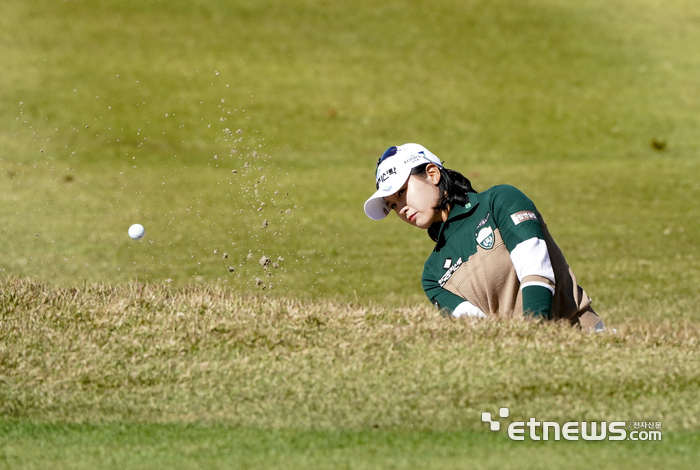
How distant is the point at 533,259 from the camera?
8.70ft

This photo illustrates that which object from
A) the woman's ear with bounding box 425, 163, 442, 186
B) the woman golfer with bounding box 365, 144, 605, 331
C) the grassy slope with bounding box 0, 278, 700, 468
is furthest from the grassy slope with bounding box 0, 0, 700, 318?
the grassy slope with bounding box 0, 278, 700, 468

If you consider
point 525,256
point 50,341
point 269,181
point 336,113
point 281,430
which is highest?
point 336,113

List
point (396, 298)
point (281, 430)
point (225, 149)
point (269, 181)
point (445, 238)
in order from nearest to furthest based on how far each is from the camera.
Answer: point (281, 430)
point (445, 238)
point (396, 298)
point (269, 181)
point (225, 149)

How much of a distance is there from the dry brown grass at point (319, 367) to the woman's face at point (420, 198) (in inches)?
15.8

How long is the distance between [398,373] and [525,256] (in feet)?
2.07

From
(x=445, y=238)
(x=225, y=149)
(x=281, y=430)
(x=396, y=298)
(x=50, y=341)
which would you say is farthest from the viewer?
(x=225, y=149)

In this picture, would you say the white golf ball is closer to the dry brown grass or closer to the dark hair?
the dry brown grass

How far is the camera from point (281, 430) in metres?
2.18

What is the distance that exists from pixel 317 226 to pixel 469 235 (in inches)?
167

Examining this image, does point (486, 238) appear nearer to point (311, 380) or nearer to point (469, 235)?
point (469, 235)

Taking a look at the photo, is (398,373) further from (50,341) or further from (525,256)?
(50,341)

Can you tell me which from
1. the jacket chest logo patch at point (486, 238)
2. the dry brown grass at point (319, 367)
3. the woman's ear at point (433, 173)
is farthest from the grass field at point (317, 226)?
the woman's ear at point (433, 173)

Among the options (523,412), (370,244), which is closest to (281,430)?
(523,412)

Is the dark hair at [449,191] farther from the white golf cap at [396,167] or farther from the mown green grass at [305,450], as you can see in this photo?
the mown green grass at [305,450]
